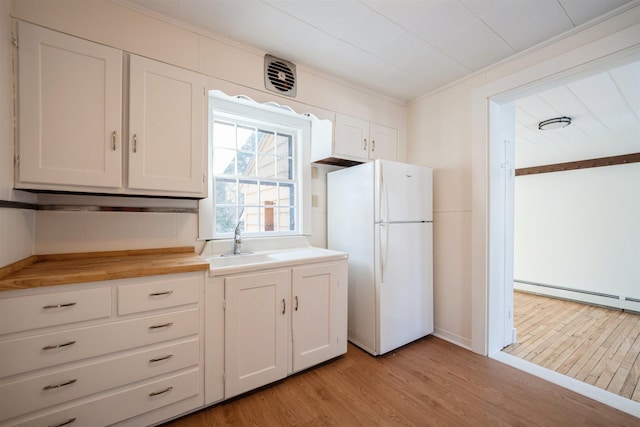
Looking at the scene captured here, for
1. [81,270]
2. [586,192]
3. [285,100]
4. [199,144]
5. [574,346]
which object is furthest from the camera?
[586,192]

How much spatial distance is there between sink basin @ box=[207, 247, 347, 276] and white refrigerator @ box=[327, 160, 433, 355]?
344 millimetres

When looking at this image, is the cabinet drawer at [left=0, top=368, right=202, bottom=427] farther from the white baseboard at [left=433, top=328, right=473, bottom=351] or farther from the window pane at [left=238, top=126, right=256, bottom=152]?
the white baseboard at [left=433, top=328, right=473, bottom=351]

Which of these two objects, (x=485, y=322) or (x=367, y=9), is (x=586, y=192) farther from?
(x=367, y=9)

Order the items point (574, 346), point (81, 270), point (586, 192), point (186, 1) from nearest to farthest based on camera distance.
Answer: point (81, 270), point (186, 1), point (574, 346), point (586, 192)

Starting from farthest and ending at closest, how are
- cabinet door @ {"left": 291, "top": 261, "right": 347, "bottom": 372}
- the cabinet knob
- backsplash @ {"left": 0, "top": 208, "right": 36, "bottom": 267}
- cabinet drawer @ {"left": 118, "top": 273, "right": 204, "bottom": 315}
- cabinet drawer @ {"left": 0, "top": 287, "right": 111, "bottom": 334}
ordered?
cabinet door @ {"left": 291, "top": 261, "right": 347, "bottom": 372}
the cabinet knob
cabinet drawer @ {"left": 118, "top": 273, "right": 204, "bottom": 315}
backsplash @ {"left": 0, "top": 208, "right": 36, "bottom": 267}
cabinet drawer @ {"left": 0, "top": 287, "right": 111, "bottom": 334}

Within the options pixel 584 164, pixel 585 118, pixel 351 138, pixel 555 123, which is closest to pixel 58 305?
pixel 351 138

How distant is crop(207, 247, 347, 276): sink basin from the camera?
5.48 ft

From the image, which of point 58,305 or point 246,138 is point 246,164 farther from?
point 58,305

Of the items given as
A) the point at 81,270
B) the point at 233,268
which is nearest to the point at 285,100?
the point at 233,268

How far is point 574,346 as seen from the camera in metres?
2.45

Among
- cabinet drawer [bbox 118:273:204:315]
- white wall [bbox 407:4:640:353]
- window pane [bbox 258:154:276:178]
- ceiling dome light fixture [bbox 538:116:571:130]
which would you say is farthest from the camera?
ceiling dome light fixture [bbox 538:116:571:130]

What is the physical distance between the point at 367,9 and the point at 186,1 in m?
1.11

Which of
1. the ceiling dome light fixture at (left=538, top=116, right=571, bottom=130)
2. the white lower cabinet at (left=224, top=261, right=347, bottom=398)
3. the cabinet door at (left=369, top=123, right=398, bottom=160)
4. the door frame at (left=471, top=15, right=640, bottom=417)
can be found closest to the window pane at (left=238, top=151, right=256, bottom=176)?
the white lower cabinet at (left=224, top=261, right=347, bottom=398)

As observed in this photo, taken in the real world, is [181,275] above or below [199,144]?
below
